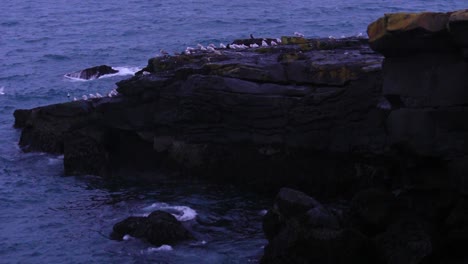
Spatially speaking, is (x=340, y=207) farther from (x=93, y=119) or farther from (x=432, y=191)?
(x=93, y=119)

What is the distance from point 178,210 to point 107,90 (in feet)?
65.6

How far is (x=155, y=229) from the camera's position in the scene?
82.6ft

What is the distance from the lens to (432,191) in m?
23.1

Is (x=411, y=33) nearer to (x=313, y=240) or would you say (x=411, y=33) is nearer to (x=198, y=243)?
(x=313, y=240)

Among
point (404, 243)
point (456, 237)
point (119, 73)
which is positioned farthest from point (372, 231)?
point (119, 73)

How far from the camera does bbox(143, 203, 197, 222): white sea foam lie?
27672mm

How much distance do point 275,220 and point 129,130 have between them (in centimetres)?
1108

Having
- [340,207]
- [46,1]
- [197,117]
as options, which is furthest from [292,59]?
[46,1]

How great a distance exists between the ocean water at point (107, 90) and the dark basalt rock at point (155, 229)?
337 mm

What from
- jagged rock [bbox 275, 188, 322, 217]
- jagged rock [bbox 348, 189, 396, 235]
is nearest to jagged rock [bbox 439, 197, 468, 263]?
jagged rock [bbox 348, 189, 396, 235]

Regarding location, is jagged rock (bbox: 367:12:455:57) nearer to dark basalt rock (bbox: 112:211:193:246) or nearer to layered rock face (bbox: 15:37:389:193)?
layered rock face (bbox: 15:37:389:193)

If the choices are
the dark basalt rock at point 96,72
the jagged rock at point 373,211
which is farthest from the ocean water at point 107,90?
the jagged rock at point 373,211

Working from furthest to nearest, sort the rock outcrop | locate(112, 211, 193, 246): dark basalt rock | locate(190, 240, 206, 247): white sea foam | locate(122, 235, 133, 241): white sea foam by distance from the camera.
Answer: locate(122, 235, 133, 241): white sea foam
locate(190, 240, 206, 247): white sea foam
locate(112, 211, 193, 246): dark basalt rock
the rock outcrop

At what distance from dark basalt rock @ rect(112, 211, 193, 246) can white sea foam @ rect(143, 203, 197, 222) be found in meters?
1.71
